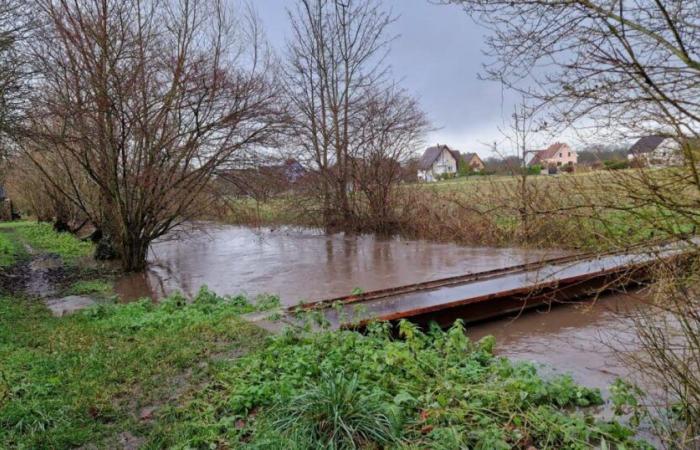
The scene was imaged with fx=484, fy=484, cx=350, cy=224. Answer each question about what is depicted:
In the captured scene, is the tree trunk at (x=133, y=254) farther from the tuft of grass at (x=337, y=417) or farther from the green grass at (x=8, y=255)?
the tuft of grass at (x=337, y=417)

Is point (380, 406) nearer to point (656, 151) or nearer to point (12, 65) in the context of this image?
point (656, 151)

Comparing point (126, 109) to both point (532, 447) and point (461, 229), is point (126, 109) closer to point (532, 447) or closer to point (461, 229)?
point (461, 229)

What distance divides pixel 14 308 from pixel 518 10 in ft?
23.7

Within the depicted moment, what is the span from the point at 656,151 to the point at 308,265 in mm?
8399

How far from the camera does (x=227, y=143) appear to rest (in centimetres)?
1070

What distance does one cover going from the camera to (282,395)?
315 centimetres

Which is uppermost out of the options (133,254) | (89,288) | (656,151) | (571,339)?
(656,151)

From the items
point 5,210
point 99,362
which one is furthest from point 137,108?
point 5,210

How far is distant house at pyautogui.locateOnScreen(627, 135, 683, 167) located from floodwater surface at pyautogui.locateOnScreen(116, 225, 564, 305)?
3326 millimetres

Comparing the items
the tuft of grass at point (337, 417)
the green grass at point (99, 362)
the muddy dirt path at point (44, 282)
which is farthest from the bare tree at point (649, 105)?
the muddy dirt path at point (44, 282)

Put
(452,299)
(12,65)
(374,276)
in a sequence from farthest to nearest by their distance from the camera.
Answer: (374,276) < (12,65) < (452,299)

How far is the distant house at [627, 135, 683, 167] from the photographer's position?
271cm

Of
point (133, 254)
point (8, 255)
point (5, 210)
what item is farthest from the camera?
point (5, 210)

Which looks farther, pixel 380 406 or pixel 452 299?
pixel 452 299
